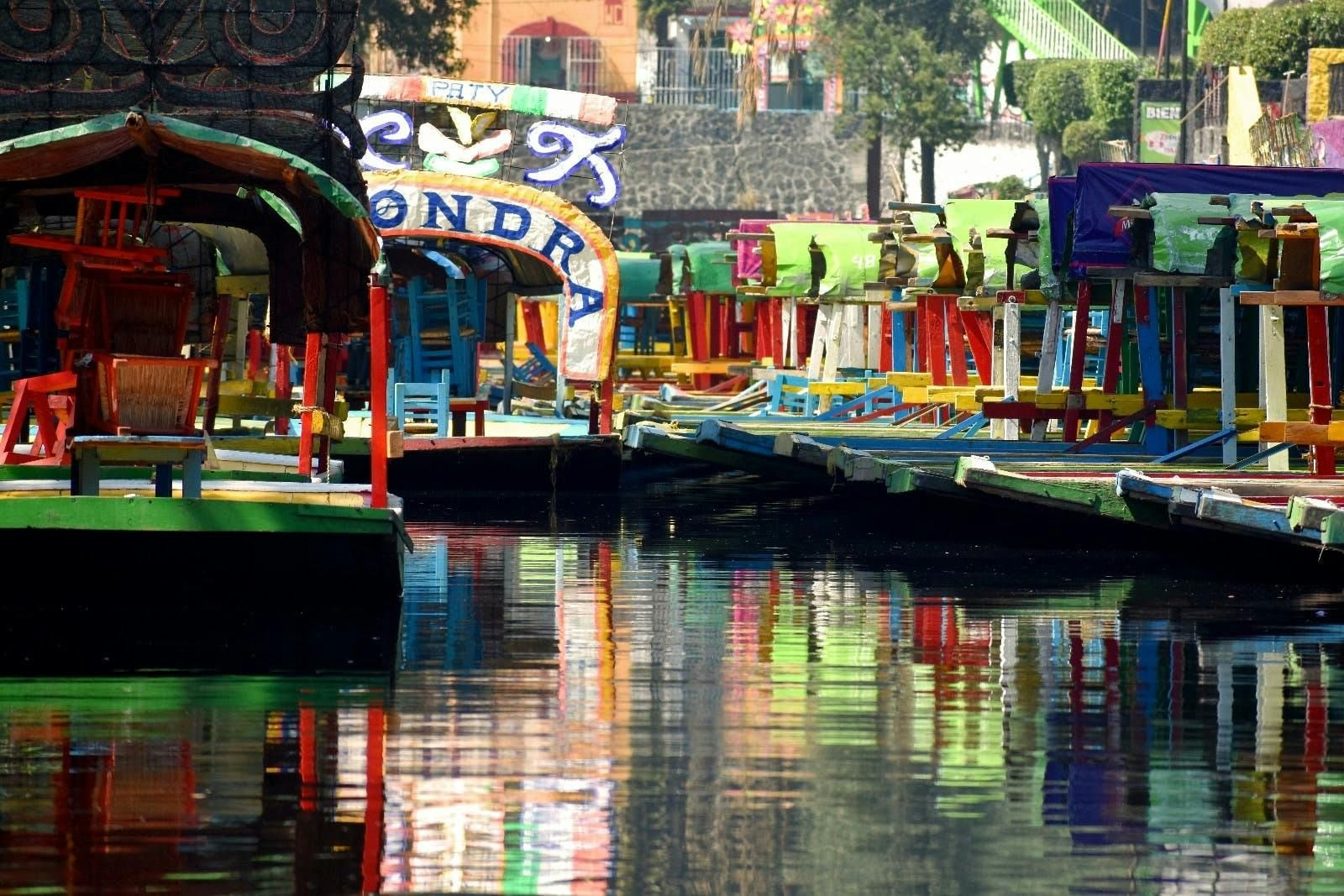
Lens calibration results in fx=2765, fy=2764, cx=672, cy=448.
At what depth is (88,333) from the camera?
44.1 ft

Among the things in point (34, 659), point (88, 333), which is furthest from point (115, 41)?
point (34, 659)

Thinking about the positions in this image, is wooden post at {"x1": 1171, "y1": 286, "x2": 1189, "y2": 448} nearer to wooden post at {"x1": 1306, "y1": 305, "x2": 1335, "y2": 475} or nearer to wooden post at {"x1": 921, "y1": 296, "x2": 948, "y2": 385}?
wooden post at {"x1": 1306, "y1": 305, "x2": 1335, "y2": 475}

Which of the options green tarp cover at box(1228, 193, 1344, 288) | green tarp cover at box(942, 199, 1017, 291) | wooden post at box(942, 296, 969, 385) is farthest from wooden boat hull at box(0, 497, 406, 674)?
green tarp cover at box(942, 199, 1017, 291)

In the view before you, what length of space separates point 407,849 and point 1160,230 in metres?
12.1

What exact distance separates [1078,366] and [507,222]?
17.8 ft

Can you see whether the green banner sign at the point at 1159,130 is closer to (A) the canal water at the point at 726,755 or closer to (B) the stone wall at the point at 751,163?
(B) the stone wall at the point at 751,163

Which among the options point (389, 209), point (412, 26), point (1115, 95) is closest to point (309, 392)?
point (389, 209)

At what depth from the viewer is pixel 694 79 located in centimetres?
6788

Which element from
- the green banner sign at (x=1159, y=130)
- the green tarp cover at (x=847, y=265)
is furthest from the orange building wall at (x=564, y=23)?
the green tarp cover at (x=847, y=265)

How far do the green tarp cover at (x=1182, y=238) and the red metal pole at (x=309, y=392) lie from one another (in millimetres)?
6042

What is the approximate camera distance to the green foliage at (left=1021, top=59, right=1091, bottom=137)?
198 feet

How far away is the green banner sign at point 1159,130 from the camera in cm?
4966

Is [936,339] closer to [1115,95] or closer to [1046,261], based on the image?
[1046,261]

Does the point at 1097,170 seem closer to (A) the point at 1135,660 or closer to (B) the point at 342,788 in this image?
(A) the point at 1135,660
